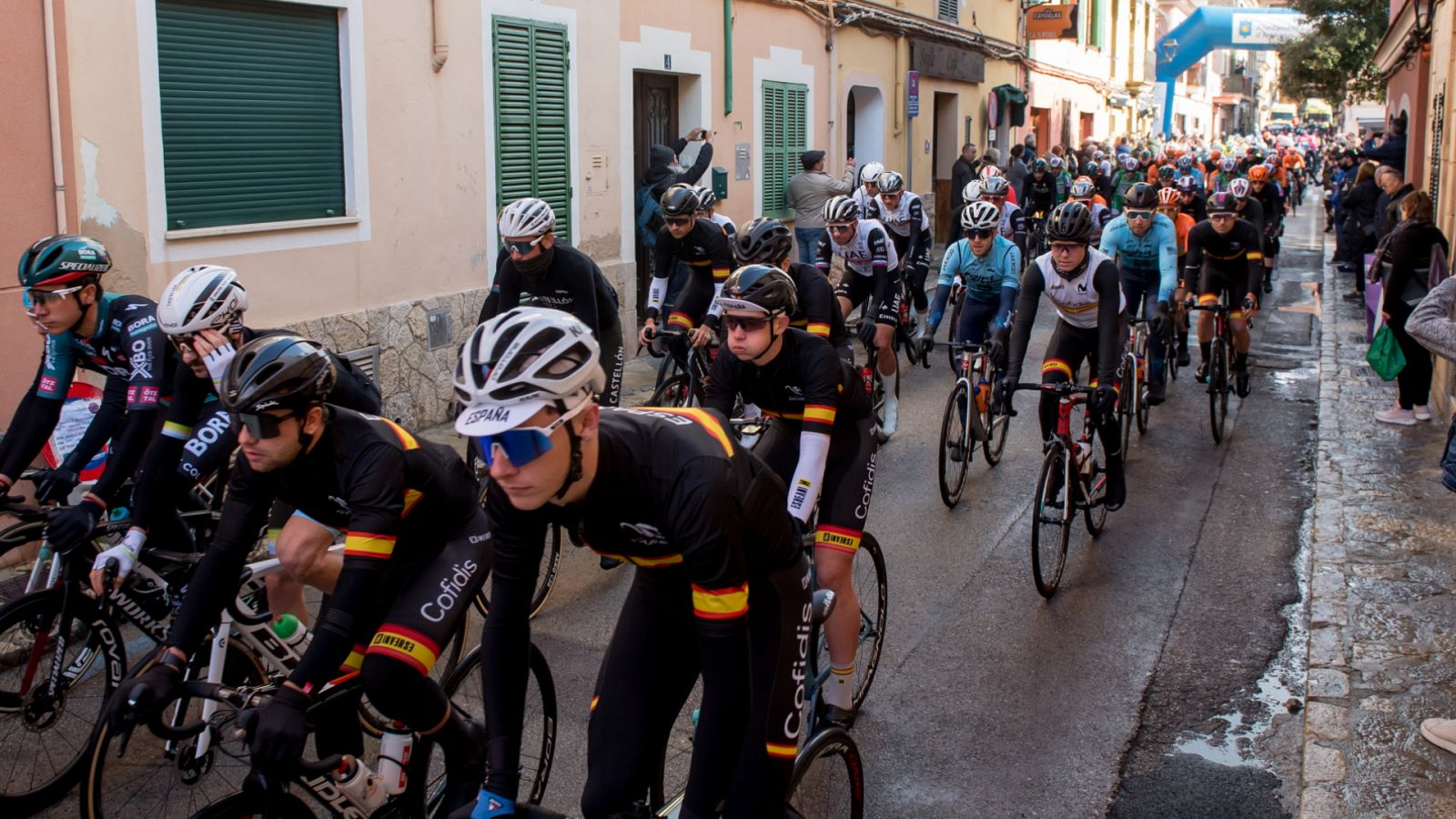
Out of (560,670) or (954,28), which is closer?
(560,670)

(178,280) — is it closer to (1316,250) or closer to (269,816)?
(269,816)

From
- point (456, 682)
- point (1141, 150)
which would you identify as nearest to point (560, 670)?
point (456, 682)

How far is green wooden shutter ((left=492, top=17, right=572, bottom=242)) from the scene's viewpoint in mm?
12047

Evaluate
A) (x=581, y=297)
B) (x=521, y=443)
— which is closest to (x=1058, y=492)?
(x=581, y=297)

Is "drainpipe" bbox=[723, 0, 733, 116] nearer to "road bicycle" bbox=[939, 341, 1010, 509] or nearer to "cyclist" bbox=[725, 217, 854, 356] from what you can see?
"road bicycle" bbox=[939, 341, 1010, 509]

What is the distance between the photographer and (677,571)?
3.47 meters

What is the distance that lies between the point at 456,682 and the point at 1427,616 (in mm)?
4733

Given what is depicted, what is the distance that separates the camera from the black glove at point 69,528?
459cm

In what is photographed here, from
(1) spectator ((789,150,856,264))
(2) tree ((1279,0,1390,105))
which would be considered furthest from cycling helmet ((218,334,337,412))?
(2) tree ((1279,0,1390,105))

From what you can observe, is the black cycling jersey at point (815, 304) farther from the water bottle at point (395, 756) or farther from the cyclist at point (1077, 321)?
the water bottle at point (395, 756)

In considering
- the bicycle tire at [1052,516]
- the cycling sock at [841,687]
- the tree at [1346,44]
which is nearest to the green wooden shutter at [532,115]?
the bicycle tire at [1052,516]

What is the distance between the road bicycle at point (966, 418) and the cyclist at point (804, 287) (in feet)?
5.15

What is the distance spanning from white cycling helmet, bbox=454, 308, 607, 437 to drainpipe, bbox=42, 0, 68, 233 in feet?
19.7

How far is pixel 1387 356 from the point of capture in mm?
10250
